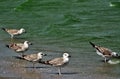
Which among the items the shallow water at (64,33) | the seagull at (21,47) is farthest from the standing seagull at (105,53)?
the seagull at (21,47)

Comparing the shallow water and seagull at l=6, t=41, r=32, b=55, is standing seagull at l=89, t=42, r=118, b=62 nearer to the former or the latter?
the shallow water

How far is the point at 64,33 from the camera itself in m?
→ 20.1

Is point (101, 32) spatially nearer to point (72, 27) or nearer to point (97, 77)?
point (72, 27)

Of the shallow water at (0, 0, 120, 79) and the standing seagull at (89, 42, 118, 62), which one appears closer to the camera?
the shallow water at (0, 0, 120, 79)

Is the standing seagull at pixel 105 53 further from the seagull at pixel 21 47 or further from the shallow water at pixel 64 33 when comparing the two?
the seagull at pixel 21 47

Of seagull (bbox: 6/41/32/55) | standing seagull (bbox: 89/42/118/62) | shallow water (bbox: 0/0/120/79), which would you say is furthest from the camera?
seagull (bbox: 6/41/32/55)

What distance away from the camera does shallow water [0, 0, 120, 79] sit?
13.8 m

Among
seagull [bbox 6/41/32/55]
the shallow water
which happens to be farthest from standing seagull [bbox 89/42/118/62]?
seagull [bbox 6/41/32/55]

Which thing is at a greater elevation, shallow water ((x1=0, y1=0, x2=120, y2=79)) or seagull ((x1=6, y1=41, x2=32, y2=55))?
seagull ((x1=6, y1=41, x2=32, y2=55))

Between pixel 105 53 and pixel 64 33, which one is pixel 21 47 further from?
pixel 64 33

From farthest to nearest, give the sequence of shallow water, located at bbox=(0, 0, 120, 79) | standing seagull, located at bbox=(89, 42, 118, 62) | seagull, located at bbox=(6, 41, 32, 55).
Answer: seagull, located at bbox=(6, 41, 32, 55) → standing seagull, located at bbox=(89, 42, 118, 62) → shallow water, located at bbox=(0, 0, 120, 79)

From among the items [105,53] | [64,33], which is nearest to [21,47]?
[105,53]

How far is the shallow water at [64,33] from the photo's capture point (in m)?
13.8

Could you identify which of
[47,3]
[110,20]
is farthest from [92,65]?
[47,3]
